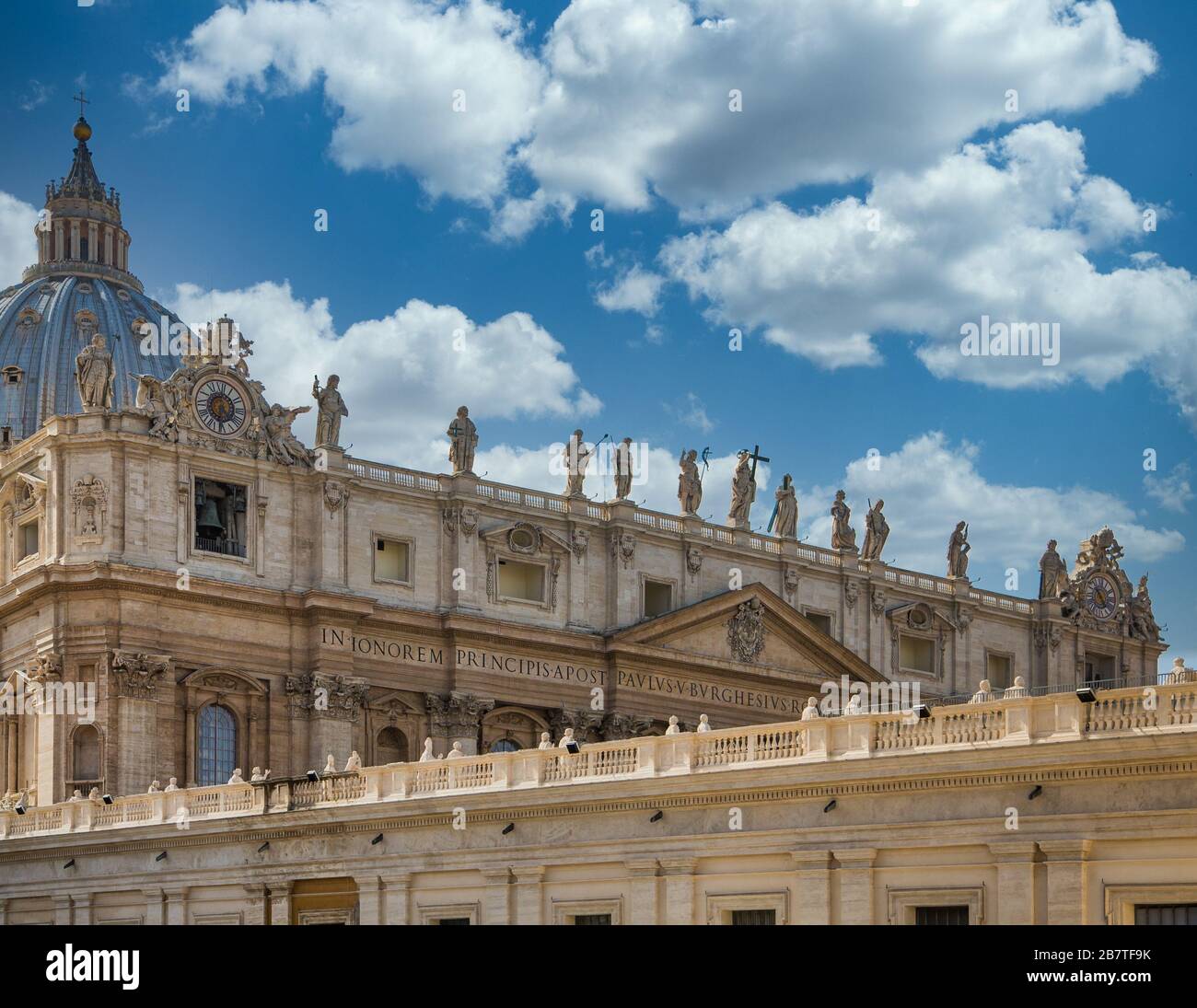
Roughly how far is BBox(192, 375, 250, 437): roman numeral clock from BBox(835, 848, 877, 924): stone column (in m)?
35.8

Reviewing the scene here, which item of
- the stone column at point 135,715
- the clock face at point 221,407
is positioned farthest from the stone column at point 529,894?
the clock face at point 221,407

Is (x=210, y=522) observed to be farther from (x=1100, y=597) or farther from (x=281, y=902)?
(x=1100, y=597)

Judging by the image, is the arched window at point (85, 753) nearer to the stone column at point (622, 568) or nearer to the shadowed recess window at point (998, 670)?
the stone column at point (622, 568)

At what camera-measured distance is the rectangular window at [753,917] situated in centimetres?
3912

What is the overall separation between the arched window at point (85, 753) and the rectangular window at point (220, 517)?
675 cm

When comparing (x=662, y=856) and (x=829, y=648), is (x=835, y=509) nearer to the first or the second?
(x=829, y=648)

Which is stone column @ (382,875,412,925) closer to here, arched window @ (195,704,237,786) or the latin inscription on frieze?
arched window @ (195,704,237,786)

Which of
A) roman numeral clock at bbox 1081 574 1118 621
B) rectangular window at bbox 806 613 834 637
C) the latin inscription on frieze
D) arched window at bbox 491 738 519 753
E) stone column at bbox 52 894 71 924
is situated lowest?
stone column at bbox 52 894 71 924

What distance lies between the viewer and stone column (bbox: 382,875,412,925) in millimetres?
45347

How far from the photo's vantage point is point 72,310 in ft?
385

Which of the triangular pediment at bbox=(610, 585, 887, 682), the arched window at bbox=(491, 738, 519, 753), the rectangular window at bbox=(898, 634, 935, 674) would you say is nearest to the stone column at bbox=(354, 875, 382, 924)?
the arched window at bbox=(491, 738, 519, 753)

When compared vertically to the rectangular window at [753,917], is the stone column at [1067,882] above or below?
above
